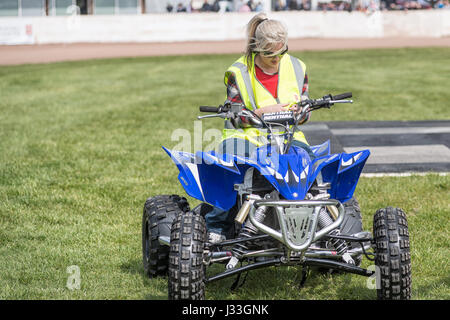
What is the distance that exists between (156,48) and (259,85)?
2854 centimetres

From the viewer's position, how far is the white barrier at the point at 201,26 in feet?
114

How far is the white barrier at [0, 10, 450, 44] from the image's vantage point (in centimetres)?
3469

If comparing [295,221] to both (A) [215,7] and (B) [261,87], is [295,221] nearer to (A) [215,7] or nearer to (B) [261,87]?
(B) [261,87]

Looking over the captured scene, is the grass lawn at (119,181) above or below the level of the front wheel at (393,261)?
below

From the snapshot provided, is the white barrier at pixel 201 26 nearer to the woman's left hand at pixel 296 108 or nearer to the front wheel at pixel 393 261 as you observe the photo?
the woman's left hand at pixel 296 108

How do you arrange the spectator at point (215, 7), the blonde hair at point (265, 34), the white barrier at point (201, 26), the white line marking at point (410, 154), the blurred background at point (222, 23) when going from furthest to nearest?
1. the spectator at point (215, 7)
2. the blurred background at point (222, 23)
3. the white barrier at point (201, 26)
4. the white line marking at point (410, 154)
5. the blonde hair at point (265, 34)

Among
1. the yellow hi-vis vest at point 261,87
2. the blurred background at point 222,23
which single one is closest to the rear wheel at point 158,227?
the yellow hi-vis vest at point 261,87

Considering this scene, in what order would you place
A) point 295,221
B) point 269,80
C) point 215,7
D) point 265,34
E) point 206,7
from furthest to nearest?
point 215,7 → point 206,7 → point 269,80 → point 265,34 → point 295,221

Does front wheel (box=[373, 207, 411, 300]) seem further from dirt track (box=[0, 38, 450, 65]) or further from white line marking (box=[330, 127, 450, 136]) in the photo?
dirt track (box=[0, 38, 450, 65])

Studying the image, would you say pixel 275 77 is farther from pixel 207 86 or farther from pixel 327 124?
pixel 207 86

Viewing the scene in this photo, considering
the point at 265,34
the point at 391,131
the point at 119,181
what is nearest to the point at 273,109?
the point at 265,34

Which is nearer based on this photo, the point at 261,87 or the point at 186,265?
the point at 186,265

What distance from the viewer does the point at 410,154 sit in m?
10.1

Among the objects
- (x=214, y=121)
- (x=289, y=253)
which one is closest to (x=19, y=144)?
(x=214, y=121)
